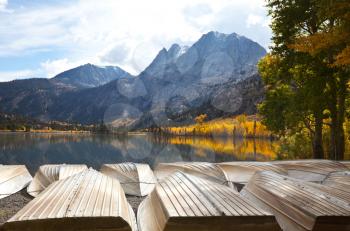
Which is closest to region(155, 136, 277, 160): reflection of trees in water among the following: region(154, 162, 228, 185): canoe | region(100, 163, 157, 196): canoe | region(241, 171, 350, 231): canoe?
region(154, 162, 228, 185): canoe

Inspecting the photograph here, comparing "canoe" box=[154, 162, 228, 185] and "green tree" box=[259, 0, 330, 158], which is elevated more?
"green tree" box=[259, 0, 330, 158]

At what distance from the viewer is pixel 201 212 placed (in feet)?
31.5

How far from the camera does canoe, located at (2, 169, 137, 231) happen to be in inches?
364

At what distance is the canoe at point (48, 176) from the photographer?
70.0ft

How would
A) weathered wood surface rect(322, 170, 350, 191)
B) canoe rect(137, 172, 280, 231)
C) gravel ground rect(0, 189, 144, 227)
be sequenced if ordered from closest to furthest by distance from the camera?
1. canoe rect(137, 172, 280, 231)
2. weathered wood surface rect(322, 170, 350, 191)
3. gravel ground rect(0, 189, 144, 227)

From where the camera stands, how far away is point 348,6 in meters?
17.3

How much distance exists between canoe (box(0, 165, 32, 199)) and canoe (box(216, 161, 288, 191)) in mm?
11530

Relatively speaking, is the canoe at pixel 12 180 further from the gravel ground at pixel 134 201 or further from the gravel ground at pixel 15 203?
the gravel ground at pixel 134 201

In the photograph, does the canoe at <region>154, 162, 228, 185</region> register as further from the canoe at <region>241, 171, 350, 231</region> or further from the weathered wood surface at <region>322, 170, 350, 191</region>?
the canoe at <region>241, 171, 350, 231</region>

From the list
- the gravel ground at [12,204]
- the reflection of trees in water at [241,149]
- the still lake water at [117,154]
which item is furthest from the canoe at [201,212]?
the reflection of trees in water at [241,149]

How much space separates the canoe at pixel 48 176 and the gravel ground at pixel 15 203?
1.68 feet

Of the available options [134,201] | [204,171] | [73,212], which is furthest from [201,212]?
[204,171]

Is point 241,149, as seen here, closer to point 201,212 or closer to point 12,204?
point 12,204

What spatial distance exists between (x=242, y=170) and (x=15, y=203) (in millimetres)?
11607
